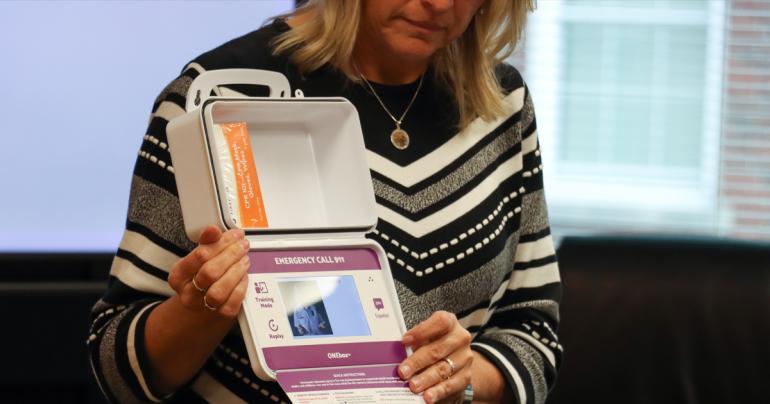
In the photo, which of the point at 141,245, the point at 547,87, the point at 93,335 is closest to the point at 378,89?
the point at 141,245

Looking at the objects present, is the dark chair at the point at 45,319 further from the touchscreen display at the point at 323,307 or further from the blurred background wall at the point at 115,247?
the touchscreen display at the point at 323,307

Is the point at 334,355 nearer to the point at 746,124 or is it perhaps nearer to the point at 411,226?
the point at 411,226

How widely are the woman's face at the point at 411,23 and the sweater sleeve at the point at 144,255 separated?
0.30 m

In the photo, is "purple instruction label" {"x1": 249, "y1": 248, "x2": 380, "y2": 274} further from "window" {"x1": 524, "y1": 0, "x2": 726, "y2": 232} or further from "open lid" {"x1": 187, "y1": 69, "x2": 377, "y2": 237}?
"window" {"x1": 524, "y1": 0, "x2": 726, "y2": 232}

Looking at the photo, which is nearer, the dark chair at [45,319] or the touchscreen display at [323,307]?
the touchscreen display at [323,307]

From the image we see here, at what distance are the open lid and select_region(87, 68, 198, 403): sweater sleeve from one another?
0.31 ft

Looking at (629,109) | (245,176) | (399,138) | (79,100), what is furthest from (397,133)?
(629,109)

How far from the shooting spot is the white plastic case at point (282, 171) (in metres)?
1.24

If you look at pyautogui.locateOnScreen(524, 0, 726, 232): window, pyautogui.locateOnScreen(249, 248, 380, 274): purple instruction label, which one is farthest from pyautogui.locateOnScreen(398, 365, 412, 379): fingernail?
pyautogui.locateOnScreen(524, 0, 726, 232): window

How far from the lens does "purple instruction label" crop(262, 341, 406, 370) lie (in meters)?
1.24

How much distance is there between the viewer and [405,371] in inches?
50.9

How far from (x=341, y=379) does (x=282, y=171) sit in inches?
11.2

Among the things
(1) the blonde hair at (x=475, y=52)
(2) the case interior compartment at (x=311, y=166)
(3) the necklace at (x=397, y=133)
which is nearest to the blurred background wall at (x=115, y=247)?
(1) the blonde hair at (x=475, y=52)

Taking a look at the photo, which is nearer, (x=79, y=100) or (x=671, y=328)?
(x=671, y=328)
